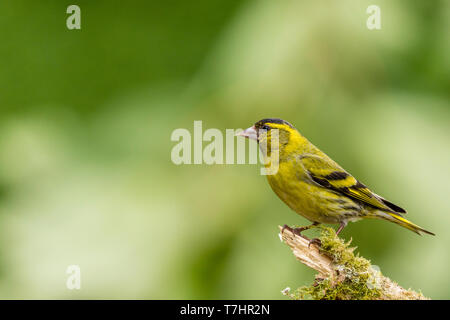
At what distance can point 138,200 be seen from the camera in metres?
4.82

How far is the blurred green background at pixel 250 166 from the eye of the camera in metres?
4.54

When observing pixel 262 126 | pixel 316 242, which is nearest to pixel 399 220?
pixel 316 242

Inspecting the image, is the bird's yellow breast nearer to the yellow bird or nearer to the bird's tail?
the yellow bird

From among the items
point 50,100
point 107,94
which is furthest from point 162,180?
point 50,100

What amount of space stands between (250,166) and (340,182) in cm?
98

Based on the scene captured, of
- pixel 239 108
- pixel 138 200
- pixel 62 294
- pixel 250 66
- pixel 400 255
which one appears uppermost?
pixel 250 66

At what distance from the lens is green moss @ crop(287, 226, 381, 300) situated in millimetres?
3350

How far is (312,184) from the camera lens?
422cm

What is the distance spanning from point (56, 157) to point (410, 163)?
3216mm

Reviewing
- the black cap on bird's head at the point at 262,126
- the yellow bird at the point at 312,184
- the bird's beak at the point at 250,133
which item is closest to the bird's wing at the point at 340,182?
the yellow bird at the point at 312,184

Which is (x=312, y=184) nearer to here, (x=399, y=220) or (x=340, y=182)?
(x=340, y=182)

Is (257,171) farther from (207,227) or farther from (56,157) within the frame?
(56,157)

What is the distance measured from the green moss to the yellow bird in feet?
1.95

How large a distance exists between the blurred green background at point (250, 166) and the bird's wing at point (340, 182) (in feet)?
1.07
